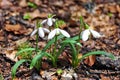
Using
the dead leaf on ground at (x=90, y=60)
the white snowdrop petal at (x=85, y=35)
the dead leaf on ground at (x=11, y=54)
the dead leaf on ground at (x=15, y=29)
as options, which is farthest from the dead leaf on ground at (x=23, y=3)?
the white snowdrop petal at (x=85, y=35)

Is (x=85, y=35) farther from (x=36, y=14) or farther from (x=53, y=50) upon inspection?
(x=36, y=14)

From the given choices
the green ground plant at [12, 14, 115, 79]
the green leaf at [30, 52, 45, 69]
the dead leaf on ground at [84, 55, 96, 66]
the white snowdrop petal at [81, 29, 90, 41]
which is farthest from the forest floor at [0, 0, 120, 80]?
the white snowdrop petal at [81, 29, 90, 41]

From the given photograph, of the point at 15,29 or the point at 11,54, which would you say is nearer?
the point at 11,54

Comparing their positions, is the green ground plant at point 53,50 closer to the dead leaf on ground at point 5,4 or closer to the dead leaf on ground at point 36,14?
the dead leaf on ground at point 36,14

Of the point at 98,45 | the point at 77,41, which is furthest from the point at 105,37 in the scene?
the point at 77,41

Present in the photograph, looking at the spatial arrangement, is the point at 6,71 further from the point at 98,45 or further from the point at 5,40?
the point at 98,45

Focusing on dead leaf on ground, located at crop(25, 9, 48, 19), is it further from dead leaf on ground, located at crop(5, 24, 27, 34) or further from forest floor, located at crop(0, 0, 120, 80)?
dead leaf on ground, located at crop(5, 24, 27, 34)

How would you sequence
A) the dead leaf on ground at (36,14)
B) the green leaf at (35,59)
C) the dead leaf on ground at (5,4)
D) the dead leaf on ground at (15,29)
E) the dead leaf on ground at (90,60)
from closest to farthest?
1. the green leaf at (35,59)
2. the dead leaf on ground at (90,60)
3. the dead leaf on ground at (15,29)
4. the dead leaf on ground at (36,14)
5. the dead leaf on ground at (5,4)

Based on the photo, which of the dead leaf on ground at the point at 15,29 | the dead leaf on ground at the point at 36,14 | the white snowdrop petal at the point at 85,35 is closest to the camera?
the white snowdrop petal at the point at 85,35

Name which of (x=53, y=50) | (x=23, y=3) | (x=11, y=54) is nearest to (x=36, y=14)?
(x=23, y=3)

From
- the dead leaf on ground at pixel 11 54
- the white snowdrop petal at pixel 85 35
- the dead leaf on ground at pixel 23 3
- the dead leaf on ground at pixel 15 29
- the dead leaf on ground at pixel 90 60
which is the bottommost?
the dead leaf on ground at pixel 90 60

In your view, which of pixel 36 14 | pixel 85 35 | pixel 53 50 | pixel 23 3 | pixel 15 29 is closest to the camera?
pixel 85 35
